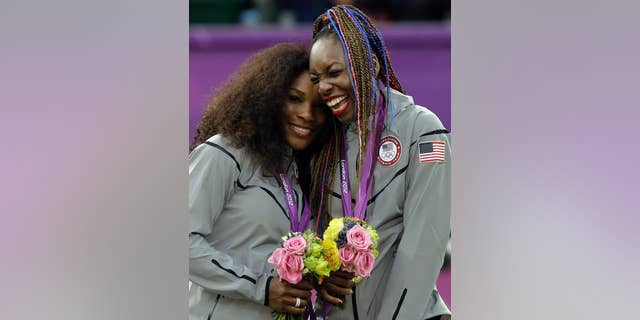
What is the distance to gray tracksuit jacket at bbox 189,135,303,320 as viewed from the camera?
164 inches

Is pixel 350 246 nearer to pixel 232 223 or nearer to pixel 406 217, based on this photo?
pixel 406 217

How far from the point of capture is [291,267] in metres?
4.01

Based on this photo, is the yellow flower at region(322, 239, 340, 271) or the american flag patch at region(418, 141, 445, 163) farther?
the american flag patch at region(418, 141, 445, 163)

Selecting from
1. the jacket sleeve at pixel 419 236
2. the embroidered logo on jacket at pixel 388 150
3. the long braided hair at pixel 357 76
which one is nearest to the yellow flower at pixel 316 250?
the long braided hair at pixel 357 76

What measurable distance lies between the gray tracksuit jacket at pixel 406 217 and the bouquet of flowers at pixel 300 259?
23 centimetres

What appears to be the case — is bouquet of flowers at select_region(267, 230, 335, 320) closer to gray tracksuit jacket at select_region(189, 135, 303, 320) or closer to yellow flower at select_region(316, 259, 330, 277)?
yellow flower at select_region(316, 259, 330, 277)

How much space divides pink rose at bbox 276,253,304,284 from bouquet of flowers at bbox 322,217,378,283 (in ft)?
0.34

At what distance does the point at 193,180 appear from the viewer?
4211mm

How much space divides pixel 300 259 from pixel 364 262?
237 mm

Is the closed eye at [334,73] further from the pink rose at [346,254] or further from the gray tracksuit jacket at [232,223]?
the pink rose at [346,254]

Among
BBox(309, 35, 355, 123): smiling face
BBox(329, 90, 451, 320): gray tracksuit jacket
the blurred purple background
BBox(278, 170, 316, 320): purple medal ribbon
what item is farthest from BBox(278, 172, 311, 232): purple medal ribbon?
the blurred purple background
